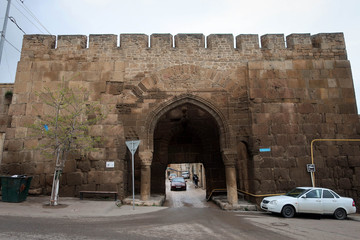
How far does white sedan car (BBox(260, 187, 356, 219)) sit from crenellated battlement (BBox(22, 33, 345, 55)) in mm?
6290

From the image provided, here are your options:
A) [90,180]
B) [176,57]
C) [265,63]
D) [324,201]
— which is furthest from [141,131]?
[324,201]

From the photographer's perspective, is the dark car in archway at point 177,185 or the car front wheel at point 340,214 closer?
the car front wheel at point 340,214

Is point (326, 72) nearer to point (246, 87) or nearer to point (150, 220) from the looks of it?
point (246, 87)

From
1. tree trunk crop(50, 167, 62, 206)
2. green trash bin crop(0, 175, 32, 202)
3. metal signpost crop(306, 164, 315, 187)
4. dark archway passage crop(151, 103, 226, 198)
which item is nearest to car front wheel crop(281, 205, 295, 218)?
metal signpost crop(306, 164, 315, 187)

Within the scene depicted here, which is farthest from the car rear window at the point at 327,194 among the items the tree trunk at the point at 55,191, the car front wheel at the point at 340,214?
the tree trunk at the point at 55,191

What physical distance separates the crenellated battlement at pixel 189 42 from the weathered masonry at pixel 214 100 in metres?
0.05

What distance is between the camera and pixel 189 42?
10.9 metres

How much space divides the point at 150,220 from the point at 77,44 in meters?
8.35

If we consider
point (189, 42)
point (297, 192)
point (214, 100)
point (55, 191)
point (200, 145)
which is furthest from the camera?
point (200, 145)

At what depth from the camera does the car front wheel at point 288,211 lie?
805cm

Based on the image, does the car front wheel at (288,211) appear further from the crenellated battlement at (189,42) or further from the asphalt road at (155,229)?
the crenellated battlement at (189,42)

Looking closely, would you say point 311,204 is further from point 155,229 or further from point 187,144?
point 187,144

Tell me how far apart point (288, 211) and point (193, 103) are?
5382 millimetres

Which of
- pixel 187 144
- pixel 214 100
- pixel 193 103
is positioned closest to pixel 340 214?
pixel 214 100
